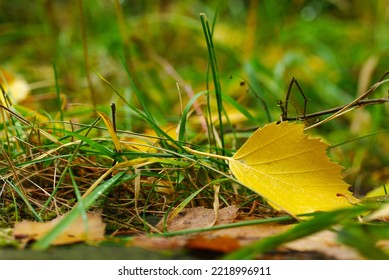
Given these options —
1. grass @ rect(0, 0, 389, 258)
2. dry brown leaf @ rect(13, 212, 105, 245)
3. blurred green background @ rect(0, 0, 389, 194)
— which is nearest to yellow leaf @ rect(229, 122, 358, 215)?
grass @ rect(0, 0, 389, 258)

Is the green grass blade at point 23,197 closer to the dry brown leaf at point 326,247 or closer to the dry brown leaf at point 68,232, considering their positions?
the dry brown leaf at point 68,232

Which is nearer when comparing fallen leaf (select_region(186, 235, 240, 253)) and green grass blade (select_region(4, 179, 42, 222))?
fallen leaf (select_region(186, 235, 240, 253))

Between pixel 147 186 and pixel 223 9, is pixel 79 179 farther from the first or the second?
pixel 223 9

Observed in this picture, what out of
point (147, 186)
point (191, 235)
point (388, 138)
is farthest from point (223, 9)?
point (191, 235)

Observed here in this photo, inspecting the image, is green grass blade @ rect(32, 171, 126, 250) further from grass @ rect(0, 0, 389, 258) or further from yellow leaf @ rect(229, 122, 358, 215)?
yellow leaf @ rect(229, 122, 358, 215)

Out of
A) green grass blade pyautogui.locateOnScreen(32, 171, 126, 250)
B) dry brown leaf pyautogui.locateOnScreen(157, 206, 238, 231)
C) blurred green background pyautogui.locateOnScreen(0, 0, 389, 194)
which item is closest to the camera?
green grass blade pyautogui.locateOnScreen(32, 171, 126, 250)

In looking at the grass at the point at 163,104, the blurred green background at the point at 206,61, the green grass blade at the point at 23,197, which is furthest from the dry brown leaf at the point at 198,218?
the blurred green background at the point at 206,61
